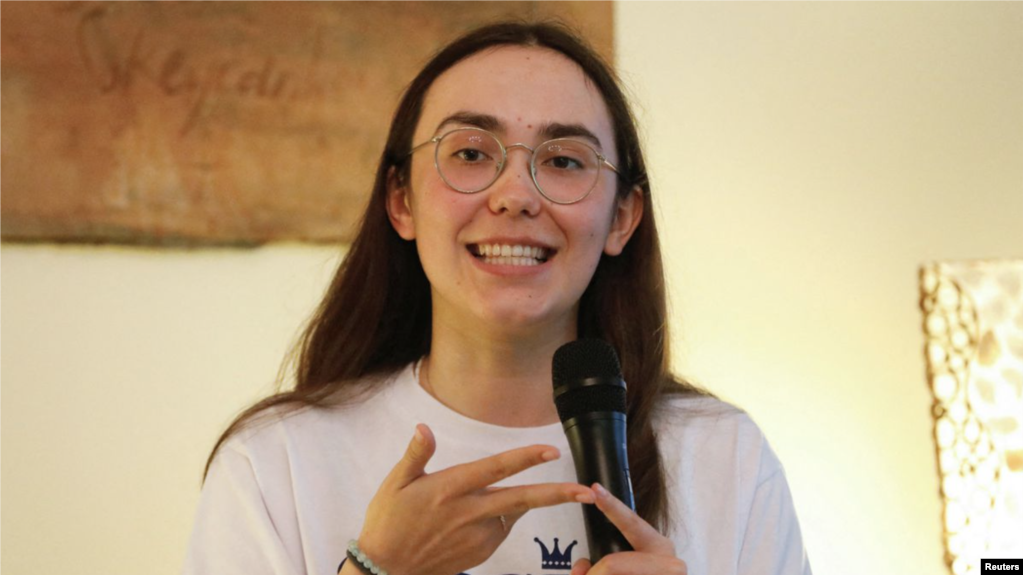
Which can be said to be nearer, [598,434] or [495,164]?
[598,434]

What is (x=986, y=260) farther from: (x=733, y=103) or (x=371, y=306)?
(x=371, y=306)

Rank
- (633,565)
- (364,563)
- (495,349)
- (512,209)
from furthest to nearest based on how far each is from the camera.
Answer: (495,349)
(512,209)
(364,563)
(633,565)

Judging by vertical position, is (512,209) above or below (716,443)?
above

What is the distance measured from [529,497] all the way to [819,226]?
1.69m

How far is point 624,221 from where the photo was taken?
1.37 m

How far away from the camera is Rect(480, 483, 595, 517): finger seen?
79cm

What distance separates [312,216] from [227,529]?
3.32ft

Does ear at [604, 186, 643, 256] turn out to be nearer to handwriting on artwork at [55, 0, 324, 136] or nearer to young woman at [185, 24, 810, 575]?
young woman at [185, 24, 810, 575]

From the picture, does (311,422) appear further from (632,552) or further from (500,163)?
(632,552)

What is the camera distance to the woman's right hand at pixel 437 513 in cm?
85

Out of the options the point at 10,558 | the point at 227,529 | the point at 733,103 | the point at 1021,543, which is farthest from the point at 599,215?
the point at 1021,543

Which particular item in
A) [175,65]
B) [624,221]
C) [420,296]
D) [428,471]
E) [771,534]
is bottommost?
[771,534]

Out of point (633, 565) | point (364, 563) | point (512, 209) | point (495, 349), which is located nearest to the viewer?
point (633, 565)

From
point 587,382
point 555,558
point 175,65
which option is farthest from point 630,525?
point 175,65
